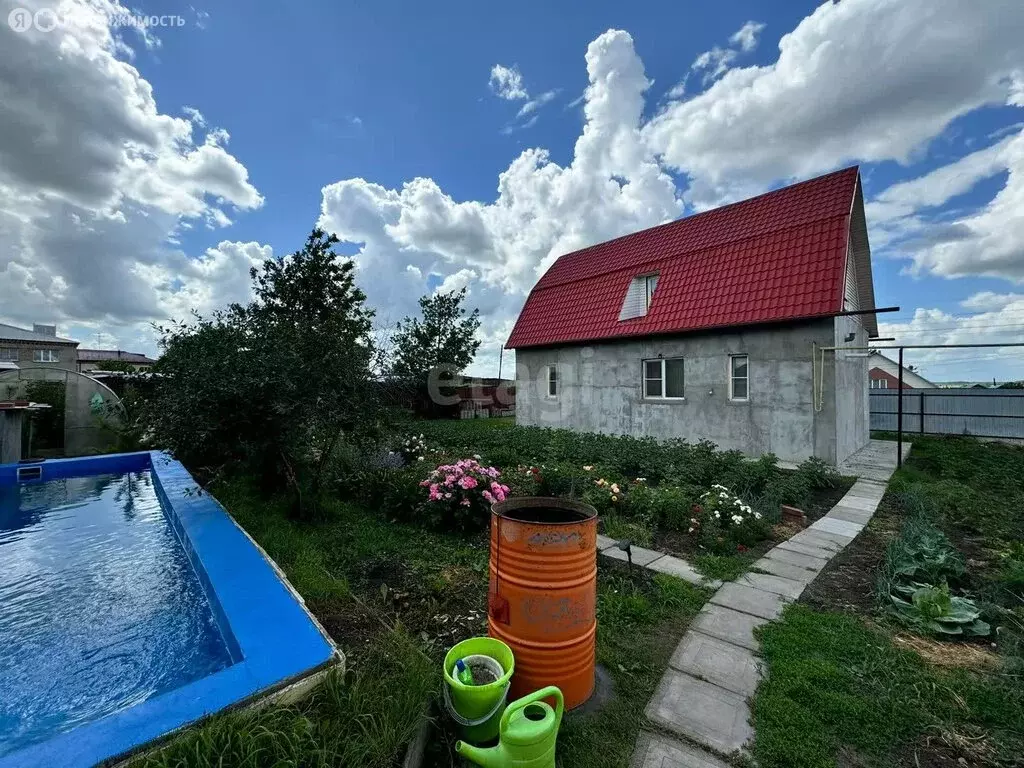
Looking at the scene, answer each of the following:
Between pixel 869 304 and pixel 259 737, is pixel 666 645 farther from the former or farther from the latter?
pixel 869 304

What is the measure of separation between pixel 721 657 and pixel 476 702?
1.74m

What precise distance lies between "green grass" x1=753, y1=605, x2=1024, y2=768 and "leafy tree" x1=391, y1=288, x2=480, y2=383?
57.9 feet

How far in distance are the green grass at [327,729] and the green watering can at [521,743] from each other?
1.09 ft

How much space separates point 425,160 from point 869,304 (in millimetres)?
12463

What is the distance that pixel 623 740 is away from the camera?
2.02 metres

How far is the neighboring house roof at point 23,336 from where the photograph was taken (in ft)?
96.4

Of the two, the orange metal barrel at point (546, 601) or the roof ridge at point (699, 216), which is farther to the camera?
the roof ridge at point (699, 216)

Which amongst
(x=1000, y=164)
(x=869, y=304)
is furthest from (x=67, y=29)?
(x=869, y=304)

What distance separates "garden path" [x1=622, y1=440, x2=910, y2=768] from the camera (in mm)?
1993

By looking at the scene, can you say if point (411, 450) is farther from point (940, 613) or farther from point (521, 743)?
point (940, 613)

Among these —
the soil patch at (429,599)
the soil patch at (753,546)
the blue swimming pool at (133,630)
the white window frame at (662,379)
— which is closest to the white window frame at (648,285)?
the white window frame at (662,379)

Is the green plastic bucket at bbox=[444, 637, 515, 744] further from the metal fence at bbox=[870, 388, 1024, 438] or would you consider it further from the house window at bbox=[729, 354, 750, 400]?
the metal fence at bbox=[870, 388, 1024, 438]

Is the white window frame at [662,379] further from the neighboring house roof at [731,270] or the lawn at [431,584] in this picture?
the lawn at [431,584]

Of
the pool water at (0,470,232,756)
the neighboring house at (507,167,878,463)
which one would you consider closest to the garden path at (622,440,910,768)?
the pool water at (0,470,232,756)
